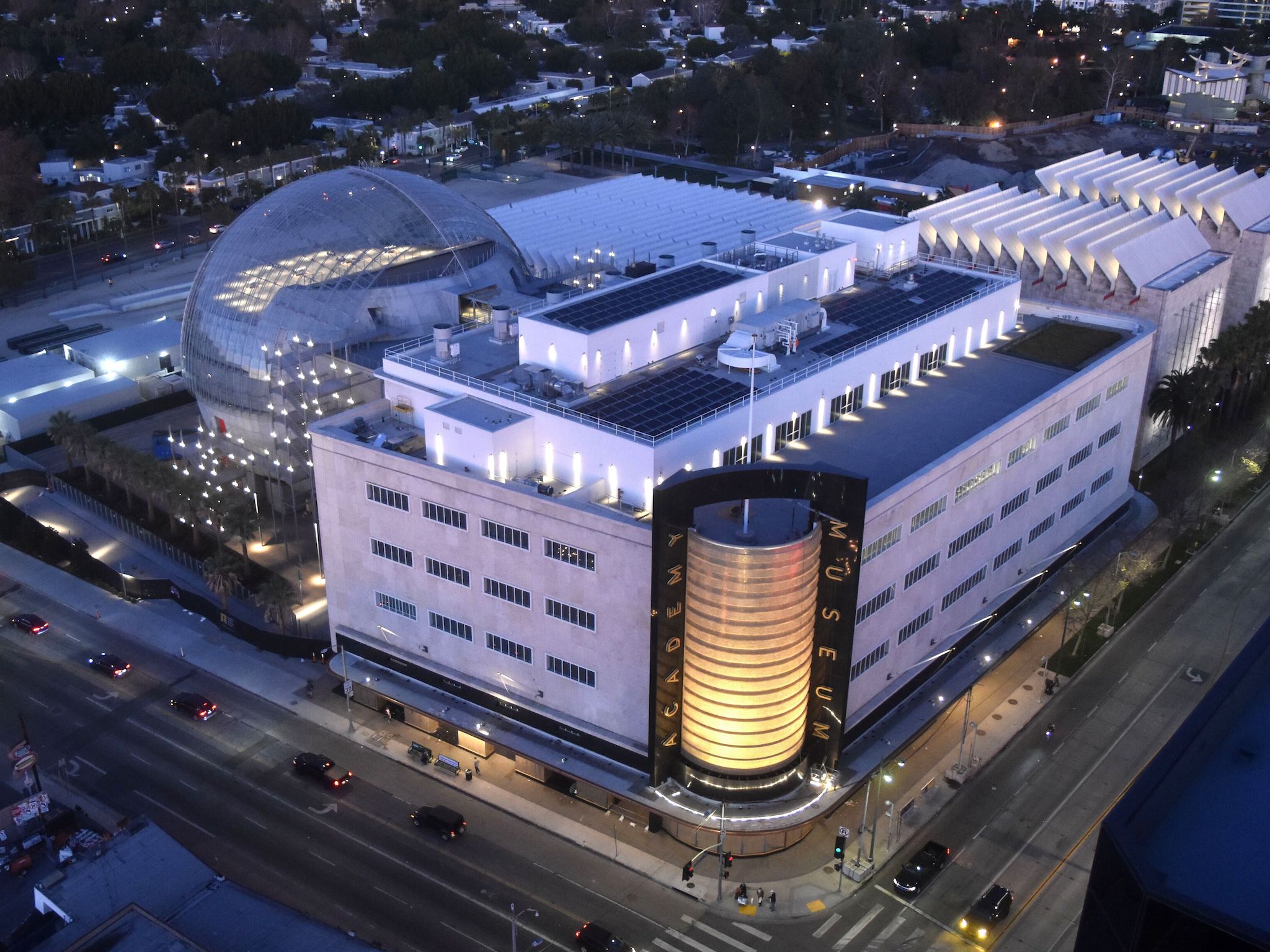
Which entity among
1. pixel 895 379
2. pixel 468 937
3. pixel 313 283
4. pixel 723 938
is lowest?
pixel 468 937

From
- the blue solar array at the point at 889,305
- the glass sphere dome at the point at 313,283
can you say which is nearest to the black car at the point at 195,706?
the glass sphere dome at the point at 313,283

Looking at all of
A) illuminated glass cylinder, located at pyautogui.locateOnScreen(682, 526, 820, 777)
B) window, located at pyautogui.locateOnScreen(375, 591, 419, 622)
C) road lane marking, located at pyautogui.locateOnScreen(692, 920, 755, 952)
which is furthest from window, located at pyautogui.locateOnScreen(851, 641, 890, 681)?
window, located at pyautogui.locateOnScreen(375, 591, 419, 622)

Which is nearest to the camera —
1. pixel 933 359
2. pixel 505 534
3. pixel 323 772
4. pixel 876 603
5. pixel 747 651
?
pixel 747 651

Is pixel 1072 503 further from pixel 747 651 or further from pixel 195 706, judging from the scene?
pixel 195 706

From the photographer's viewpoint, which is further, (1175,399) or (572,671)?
(1175,399)

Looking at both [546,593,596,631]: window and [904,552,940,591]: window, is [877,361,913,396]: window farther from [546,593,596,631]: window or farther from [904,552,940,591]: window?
[546,593,596,631]: window

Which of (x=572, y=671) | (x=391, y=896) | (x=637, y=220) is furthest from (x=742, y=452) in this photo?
(x=637, y=220)

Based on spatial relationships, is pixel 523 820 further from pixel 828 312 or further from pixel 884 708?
pixel 828 312
